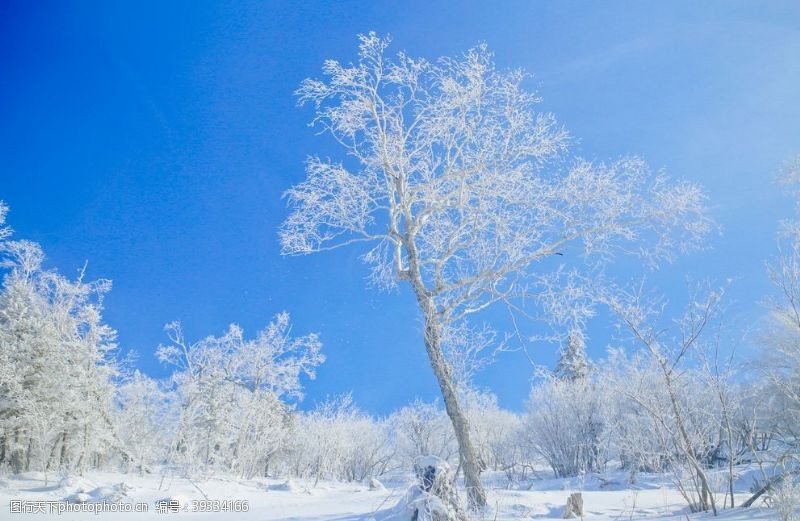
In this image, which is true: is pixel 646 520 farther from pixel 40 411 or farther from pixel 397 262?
pixel 40 411

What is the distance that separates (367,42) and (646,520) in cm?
1008

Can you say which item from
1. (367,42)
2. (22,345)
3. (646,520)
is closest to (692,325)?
(646,520)

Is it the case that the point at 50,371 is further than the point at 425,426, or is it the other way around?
the point at 425,426

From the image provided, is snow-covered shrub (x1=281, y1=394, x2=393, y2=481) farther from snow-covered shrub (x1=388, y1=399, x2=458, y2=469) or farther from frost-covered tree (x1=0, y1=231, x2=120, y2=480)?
frost-covered tree (x1=0, y1=231, x2=120, y2=480)

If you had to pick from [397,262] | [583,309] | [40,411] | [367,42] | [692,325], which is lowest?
[40,411]

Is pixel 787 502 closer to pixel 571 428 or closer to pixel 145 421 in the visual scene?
pixel 145 421

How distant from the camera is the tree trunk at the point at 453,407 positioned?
7.52 meters

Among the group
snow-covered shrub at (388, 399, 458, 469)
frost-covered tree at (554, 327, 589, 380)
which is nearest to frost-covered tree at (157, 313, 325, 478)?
snow-covered shrub at (388, 399, 458, 469)

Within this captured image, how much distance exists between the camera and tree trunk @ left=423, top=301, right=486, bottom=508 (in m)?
7.52

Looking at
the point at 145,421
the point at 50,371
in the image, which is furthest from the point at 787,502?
the point at 145,421

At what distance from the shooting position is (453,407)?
27.5ft

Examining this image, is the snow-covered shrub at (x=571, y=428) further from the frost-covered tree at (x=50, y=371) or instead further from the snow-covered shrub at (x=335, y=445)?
the frost-covered tree at (x=50, y=371)

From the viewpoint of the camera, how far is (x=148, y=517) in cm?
807

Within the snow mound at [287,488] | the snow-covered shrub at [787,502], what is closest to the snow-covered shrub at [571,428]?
the snow mound at [287,488]
